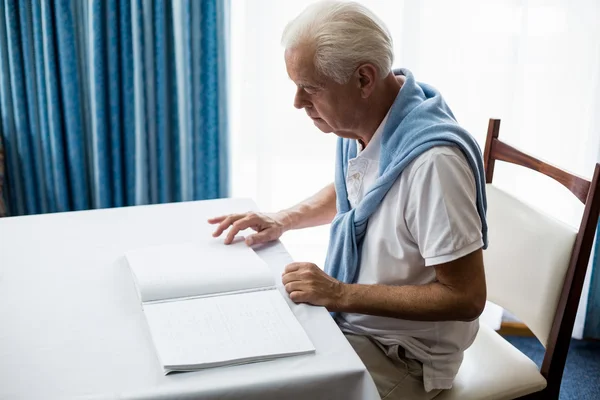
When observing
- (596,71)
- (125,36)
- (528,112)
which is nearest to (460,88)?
(528,112)

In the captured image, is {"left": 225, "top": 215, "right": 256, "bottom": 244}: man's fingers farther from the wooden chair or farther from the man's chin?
the wooden chair

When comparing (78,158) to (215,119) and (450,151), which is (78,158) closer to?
(215,119)

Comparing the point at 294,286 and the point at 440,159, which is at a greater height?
→ the point at 440,159

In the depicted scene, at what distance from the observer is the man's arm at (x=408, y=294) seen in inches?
46.7

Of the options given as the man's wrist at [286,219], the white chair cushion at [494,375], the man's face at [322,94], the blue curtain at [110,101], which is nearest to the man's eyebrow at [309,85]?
the man's face at [322,94]

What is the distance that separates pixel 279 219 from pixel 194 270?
1.10 ft

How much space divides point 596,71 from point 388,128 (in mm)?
1341

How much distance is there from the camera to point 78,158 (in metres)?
2.28

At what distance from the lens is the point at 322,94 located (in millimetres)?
1308

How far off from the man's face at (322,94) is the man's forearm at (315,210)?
0.94 ft

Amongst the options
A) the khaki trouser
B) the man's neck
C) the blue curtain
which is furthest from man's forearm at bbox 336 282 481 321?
the blue curtain

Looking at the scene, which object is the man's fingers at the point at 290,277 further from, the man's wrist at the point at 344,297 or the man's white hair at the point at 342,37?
the man's white hair at the point at 342,37

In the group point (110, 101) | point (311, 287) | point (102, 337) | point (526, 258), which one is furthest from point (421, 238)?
point (110, 101)

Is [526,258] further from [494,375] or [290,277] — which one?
[290,277]
